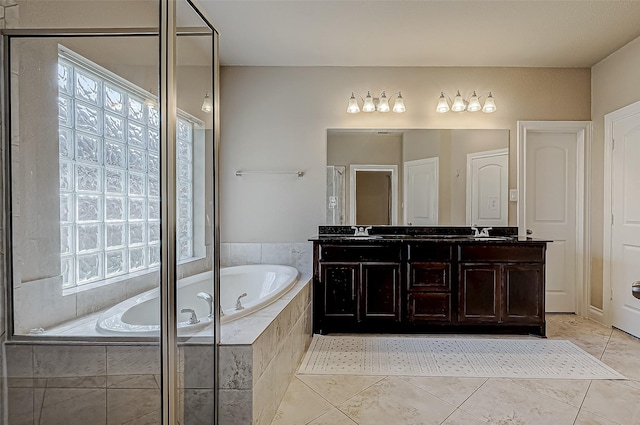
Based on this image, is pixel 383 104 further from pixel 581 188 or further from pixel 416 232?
pixel 581 188

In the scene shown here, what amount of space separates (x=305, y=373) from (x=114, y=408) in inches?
47.4

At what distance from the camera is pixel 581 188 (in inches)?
147

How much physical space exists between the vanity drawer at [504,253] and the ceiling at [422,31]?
1.65 metres

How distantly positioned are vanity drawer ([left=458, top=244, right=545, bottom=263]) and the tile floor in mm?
920

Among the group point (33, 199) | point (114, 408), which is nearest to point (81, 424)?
point (114, 408)

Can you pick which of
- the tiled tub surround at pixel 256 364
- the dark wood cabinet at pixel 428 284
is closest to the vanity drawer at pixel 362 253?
the dark wood cabinet at pixel 428 284

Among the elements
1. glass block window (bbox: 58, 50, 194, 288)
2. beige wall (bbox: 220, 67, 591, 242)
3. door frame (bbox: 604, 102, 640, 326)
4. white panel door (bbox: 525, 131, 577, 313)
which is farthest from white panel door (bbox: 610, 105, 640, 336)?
glass block window (bbox: 58, 50, 194, 288)

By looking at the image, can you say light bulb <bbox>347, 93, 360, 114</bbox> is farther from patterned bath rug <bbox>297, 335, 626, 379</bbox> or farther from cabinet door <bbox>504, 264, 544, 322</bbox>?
patterned bath rug <bbox>297, 335, 626, 379</bbox>

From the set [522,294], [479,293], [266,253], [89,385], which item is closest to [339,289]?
[266,253]

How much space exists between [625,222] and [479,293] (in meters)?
1.40

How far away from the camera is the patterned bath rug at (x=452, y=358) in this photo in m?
2.47

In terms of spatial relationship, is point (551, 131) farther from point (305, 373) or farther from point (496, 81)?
point (305, 373)

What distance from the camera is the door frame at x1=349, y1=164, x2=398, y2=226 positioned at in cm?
368

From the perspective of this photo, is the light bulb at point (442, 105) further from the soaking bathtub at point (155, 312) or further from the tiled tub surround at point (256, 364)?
the soaking bathtub at point (155, 312)
